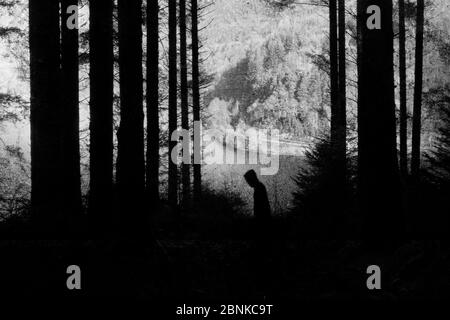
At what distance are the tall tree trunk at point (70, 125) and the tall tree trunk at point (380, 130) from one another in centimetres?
521

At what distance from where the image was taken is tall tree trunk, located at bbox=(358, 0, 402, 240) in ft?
24.3

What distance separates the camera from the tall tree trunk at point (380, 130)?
24.3 feet

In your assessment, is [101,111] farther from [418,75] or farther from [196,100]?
[418,75]

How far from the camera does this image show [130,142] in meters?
7.87

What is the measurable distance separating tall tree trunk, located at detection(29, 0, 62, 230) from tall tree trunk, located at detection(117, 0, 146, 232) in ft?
5.36

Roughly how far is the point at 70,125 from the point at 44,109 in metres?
1.97

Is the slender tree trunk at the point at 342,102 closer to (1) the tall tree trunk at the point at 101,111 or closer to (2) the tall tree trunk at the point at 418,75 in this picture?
(2) the tall tree trunk at the point at 418,75

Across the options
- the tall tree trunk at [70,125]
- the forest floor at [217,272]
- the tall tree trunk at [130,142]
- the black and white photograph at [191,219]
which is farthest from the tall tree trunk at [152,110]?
the tall tree trunk at [130,142]

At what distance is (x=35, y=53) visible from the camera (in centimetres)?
888

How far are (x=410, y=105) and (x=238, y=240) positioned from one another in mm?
45147

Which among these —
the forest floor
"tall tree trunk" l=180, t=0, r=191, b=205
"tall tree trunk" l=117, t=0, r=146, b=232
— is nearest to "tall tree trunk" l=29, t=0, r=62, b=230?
the forest floor

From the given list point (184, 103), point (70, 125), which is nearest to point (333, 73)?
point (184, 103)

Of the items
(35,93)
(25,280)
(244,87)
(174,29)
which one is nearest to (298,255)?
(25,280)
